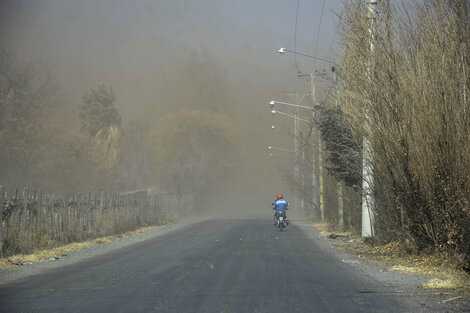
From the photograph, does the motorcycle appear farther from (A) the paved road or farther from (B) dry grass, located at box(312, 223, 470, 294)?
(A) the paved road

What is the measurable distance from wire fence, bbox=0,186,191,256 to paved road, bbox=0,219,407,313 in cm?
294

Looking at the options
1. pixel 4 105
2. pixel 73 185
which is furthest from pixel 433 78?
pixel 73 185

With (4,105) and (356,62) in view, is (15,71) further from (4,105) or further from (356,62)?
(356,62)

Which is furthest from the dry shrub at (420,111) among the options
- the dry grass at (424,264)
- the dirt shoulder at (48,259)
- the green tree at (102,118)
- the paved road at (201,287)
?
the green tree at (102,118)

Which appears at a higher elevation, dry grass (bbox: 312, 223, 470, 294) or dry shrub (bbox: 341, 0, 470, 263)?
dry shrub (bbox: 341, 0, 470, 263)

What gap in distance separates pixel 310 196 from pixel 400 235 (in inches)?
1320

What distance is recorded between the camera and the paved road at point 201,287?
33.7 ft

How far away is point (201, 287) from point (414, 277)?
15.3ft

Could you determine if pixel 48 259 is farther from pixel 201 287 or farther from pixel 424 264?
pixel 424 264

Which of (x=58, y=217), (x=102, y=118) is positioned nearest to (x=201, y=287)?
(x=58, y=217)

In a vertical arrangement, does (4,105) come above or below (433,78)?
above

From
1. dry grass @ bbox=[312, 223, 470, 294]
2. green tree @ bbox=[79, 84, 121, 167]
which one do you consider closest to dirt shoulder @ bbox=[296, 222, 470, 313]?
dry grass @ bbox=[312, 223, 470, 294]

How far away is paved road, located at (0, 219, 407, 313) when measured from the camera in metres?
10.3

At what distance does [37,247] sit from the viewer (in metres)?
22.1
